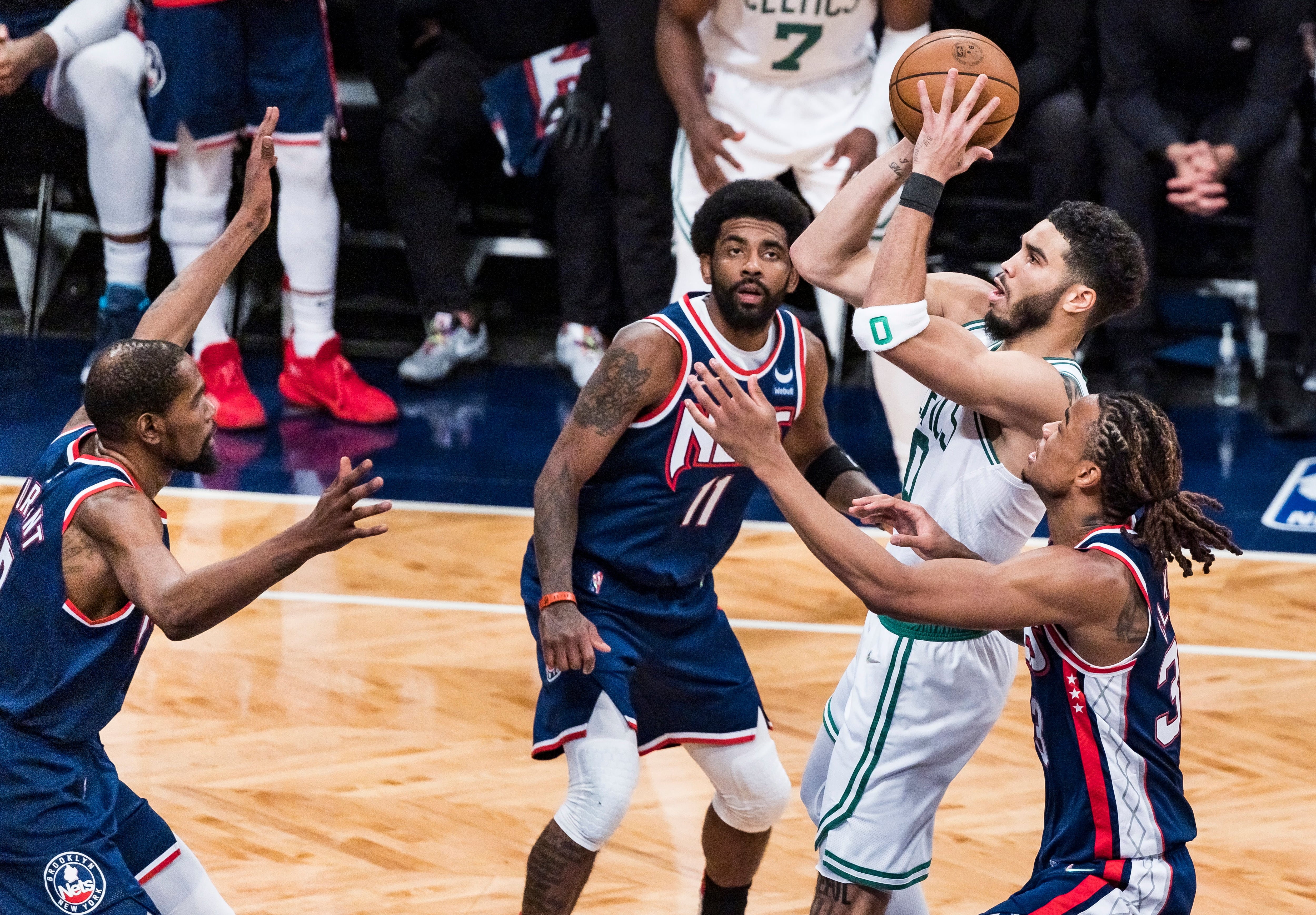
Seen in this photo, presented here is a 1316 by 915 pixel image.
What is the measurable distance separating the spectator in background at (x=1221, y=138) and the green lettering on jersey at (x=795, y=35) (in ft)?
4.76

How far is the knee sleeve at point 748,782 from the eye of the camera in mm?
3850

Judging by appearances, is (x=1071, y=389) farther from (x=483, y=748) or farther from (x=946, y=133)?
(x=483, y=748)

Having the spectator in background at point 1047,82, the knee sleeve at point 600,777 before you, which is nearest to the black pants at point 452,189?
the spectator in background at point 1047,82

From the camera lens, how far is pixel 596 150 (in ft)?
25.2

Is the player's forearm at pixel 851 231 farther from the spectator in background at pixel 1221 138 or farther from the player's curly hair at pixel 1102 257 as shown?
the spectator in background at pixel 1221 138

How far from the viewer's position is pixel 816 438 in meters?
4.10

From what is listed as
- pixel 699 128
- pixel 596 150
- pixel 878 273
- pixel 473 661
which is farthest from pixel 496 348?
pixel 878 273

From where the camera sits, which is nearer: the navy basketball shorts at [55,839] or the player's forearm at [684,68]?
the navy basketball shorts at [55,839]

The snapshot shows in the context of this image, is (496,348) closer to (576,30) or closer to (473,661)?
(576,30)

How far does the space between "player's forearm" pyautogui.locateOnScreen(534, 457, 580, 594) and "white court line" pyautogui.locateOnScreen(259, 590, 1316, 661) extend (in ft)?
6.09

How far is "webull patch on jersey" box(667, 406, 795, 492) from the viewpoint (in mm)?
3838

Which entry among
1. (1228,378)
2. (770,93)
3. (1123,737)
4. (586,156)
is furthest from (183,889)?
(1228,378)

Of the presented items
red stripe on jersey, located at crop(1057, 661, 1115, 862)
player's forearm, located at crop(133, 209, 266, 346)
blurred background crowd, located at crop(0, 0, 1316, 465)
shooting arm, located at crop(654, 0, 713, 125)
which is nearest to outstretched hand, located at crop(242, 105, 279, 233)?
player's forearm, located at crop(133, 209, 266, 346)

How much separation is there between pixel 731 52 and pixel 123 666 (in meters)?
4.40
